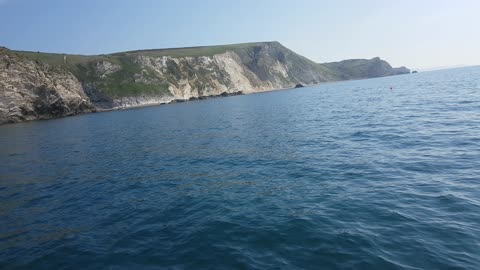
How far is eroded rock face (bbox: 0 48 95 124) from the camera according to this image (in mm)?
93250

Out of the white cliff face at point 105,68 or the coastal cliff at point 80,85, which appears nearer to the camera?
the coastal cliff at point 80,85

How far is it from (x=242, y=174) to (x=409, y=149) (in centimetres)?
1441

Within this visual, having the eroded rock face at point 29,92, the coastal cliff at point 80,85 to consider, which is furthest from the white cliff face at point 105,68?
the eroded rock face at point 29,92

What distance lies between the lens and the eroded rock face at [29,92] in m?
93.2

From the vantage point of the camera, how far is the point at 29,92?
10069cm

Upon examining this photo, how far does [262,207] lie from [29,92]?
114 m

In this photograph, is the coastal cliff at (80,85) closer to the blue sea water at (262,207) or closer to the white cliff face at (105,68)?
the white cliff face at (105,68)

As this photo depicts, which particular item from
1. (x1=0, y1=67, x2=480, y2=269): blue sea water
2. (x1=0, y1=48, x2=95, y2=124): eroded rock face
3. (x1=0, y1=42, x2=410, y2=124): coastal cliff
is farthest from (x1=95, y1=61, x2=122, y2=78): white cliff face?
(x1=0, y1=67, x2=480, y2=269): blue sea water

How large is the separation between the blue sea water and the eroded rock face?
7890 centimetres

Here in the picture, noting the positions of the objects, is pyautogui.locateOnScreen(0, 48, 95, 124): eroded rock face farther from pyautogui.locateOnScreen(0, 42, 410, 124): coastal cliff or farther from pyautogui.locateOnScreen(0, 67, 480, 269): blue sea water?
pyautogui.locateOnScreen(0, 67, 480, 269): blue sea water

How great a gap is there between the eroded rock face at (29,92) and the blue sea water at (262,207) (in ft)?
259

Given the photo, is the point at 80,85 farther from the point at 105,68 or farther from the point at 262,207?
the point at 262,207

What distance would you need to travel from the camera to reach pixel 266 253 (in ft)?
36.6

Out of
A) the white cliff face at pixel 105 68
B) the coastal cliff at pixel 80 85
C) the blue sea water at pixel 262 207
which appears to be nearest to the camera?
the blue sea water at pixel 262 207
